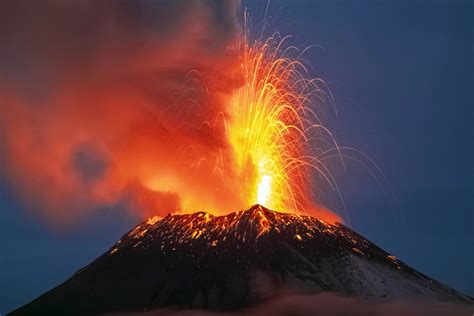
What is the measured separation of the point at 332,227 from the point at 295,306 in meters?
25.3

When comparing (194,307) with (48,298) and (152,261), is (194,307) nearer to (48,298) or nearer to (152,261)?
(152,261)

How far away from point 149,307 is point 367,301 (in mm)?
31147

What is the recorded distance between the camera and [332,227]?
4619 inches

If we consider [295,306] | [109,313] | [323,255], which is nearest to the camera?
[295,306]

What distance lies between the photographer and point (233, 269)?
10406 centimetres

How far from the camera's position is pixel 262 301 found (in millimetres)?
97438

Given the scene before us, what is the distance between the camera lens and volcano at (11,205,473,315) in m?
101

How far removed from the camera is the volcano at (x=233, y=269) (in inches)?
3991

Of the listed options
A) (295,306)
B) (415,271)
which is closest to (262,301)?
(295,306)

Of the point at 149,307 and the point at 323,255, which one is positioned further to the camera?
the point at 323,255

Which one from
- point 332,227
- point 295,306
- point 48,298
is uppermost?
point 332,227

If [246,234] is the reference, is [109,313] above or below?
below

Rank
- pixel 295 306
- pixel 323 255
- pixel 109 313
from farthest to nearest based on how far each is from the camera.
Answer: pixel 323 255
pixel 109 313
pixel 295 306

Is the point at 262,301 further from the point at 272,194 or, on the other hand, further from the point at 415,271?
the point at 415,271
